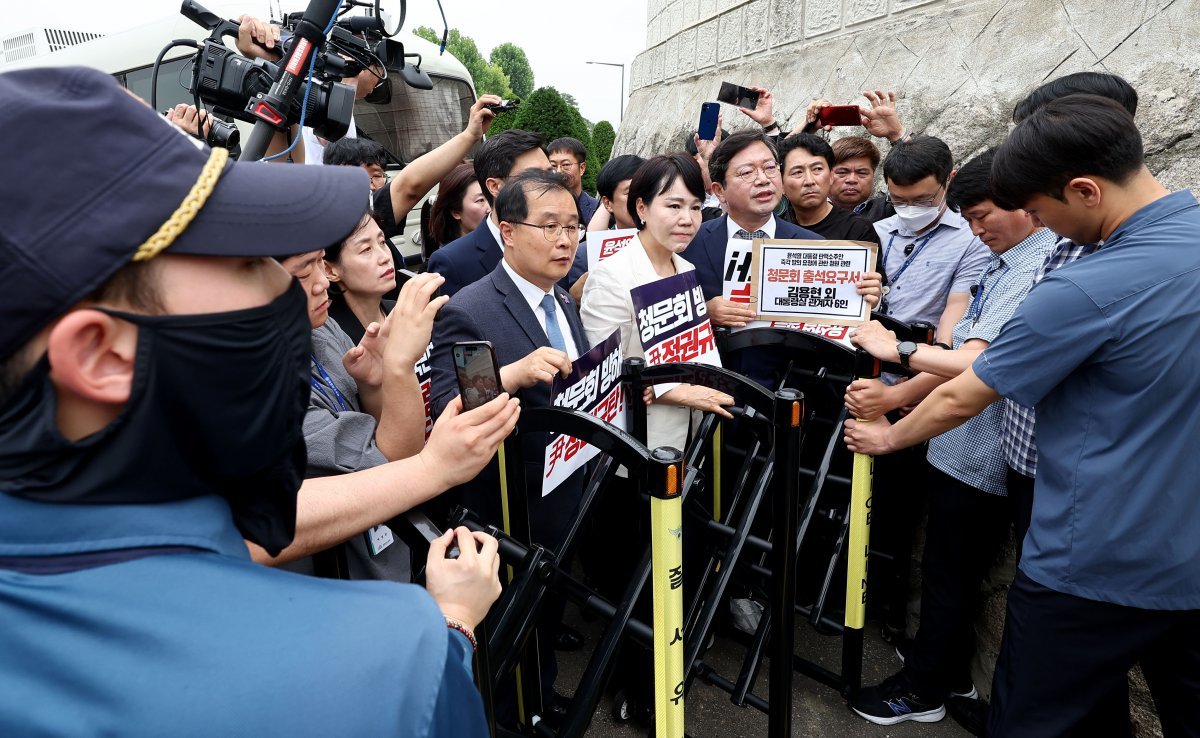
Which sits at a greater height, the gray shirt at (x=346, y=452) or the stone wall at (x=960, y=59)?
the stone wall at (x=960, y=59)

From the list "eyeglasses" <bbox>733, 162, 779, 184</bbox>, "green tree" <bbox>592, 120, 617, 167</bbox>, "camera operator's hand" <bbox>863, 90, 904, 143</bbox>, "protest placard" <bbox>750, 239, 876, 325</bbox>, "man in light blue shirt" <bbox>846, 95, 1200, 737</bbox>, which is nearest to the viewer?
"man in light blue shirt" <bbox>846, 95, 1200, 737</bbox>

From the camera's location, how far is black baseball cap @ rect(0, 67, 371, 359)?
613mm

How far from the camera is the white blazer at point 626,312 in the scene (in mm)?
2539

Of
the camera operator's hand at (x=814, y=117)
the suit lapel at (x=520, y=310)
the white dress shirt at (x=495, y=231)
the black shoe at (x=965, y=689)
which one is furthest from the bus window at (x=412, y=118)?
the black shoe at (x=965, y=689)

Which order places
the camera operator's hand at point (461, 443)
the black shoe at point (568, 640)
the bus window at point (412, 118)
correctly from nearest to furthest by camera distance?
the camera operator's hand at point (461, 443) < the black shoe at point (568, 640) < the bus window at point (412, 118)

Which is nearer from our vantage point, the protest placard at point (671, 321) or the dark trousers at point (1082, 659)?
the dark trousers at point (1082, 659)

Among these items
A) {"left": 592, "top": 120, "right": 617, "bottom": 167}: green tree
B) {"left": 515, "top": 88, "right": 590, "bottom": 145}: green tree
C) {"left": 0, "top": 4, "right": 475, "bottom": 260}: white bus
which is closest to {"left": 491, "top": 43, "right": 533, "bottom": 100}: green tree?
{"left": 592, "top": 120, "right": 617, "bottom": 167}: green tree

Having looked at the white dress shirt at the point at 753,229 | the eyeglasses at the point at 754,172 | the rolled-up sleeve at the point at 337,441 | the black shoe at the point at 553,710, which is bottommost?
the black shoe at the point at 553,710

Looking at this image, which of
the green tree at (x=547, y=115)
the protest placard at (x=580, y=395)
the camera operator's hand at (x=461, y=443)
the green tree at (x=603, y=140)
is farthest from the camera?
the green tree at (x=603, y=140)

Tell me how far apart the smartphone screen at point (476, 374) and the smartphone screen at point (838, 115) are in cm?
370

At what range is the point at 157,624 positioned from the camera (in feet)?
2.08

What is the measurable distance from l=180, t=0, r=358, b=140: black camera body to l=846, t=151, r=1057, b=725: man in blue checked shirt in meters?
2.32

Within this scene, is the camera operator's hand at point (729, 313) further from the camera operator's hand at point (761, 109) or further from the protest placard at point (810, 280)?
the camera operator's hand at point (761, 109)

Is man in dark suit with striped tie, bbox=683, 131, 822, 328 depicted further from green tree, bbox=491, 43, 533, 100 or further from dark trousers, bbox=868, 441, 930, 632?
green tree, bbox=491, 43, 533, 100
